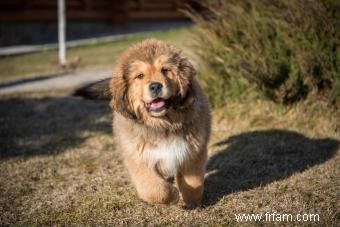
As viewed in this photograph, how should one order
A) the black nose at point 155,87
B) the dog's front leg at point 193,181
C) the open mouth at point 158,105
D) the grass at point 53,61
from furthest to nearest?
the grass at point 53,61, the dog's front leg at point 193,181, the open mouth at point 158,105, the black nose at point 155,87

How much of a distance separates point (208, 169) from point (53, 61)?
9.91 metres

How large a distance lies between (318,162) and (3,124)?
4.50 m

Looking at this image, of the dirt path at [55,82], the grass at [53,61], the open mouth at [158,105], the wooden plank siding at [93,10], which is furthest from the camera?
the wooden plank siding at [93,10]

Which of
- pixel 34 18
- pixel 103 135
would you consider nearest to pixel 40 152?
pixel 103 135

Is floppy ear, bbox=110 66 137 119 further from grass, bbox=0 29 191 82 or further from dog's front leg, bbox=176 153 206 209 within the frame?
grass, bbox=0 29 191 82

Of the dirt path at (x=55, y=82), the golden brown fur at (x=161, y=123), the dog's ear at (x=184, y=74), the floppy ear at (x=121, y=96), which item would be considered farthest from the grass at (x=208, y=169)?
the dirt path at (x=55, y=82)

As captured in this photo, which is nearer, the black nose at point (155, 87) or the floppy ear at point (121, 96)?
the black nose at point (155, 87)

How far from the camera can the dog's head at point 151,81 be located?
4082 millimetres

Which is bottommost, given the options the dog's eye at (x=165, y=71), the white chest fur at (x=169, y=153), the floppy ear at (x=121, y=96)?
the white chest fur at (x=169, y=153)

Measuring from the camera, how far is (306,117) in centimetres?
635

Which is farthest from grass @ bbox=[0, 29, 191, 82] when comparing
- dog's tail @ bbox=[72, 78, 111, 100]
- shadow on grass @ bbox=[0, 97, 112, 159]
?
dog's tail @ bbox=[72, 78, 111, 100]

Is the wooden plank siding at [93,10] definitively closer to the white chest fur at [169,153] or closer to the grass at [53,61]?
the grass at [53,61]

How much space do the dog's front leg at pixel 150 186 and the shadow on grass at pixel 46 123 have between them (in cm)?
220

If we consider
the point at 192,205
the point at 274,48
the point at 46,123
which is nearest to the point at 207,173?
the point at 192,205
